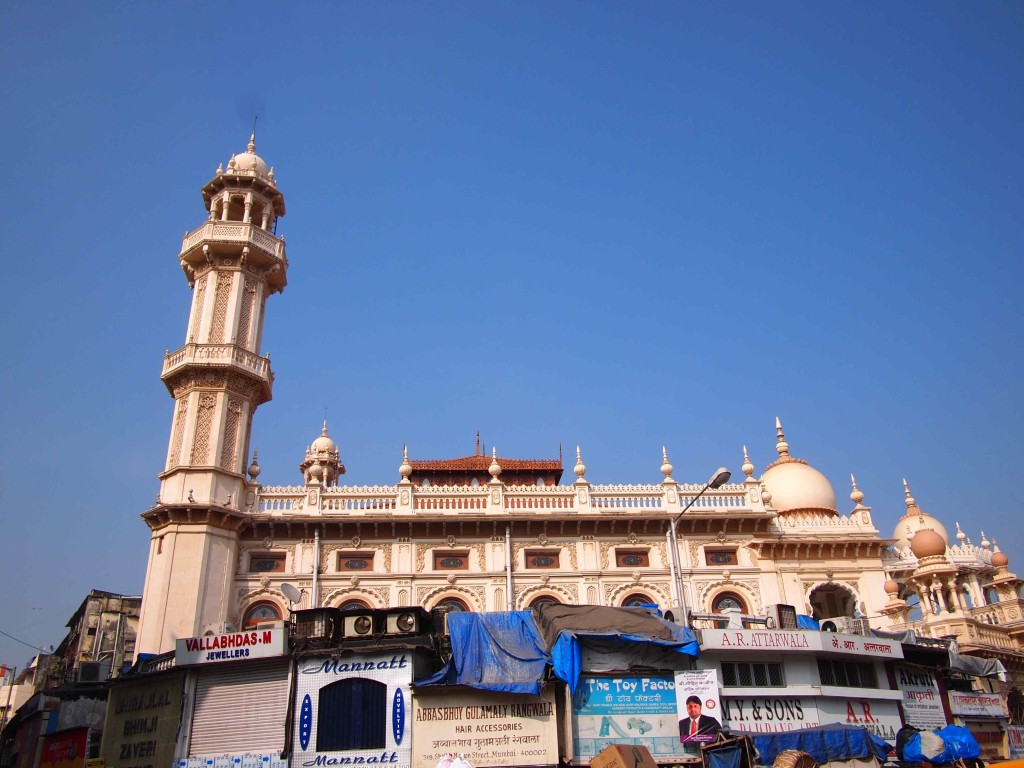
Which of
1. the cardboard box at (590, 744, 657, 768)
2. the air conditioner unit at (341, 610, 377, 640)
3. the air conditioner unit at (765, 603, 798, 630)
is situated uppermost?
the air conditioner unit at (765, 603, 798, 630)

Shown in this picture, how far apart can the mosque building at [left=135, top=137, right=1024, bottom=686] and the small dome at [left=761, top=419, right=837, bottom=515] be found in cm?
326

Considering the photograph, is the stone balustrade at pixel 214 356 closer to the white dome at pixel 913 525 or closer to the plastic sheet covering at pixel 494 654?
the plastic sheet covering at pixel 494 654

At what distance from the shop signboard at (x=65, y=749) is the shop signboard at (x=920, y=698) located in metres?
20.4

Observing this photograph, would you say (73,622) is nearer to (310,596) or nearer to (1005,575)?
(310,596)

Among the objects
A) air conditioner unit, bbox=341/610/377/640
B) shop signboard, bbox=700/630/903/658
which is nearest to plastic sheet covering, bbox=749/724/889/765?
shop signboard, bbox=700/630/903/658

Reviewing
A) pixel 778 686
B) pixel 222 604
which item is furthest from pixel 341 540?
pixel 778 686

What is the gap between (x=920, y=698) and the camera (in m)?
20.7

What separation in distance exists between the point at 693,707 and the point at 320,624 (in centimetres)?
781

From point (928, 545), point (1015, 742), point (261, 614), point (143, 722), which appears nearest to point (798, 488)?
point (928, 545)

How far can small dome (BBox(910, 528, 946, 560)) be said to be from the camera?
30484 mm

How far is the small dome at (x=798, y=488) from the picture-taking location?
34.4 metres

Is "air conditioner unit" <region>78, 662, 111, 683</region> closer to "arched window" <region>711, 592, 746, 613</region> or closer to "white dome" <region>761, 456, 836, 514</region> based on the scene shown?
"arched window" <region>711, 592, 746, 613</region>

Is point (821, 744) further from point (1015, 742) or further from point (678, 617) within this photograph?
point (1015, 742)

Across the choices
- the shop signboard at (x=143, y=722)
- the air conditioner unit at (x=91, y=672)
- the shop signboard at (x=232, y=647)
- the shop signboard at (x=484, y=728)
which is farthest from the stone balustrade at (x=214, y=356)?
the shop signboard at (x=484, y=728)
